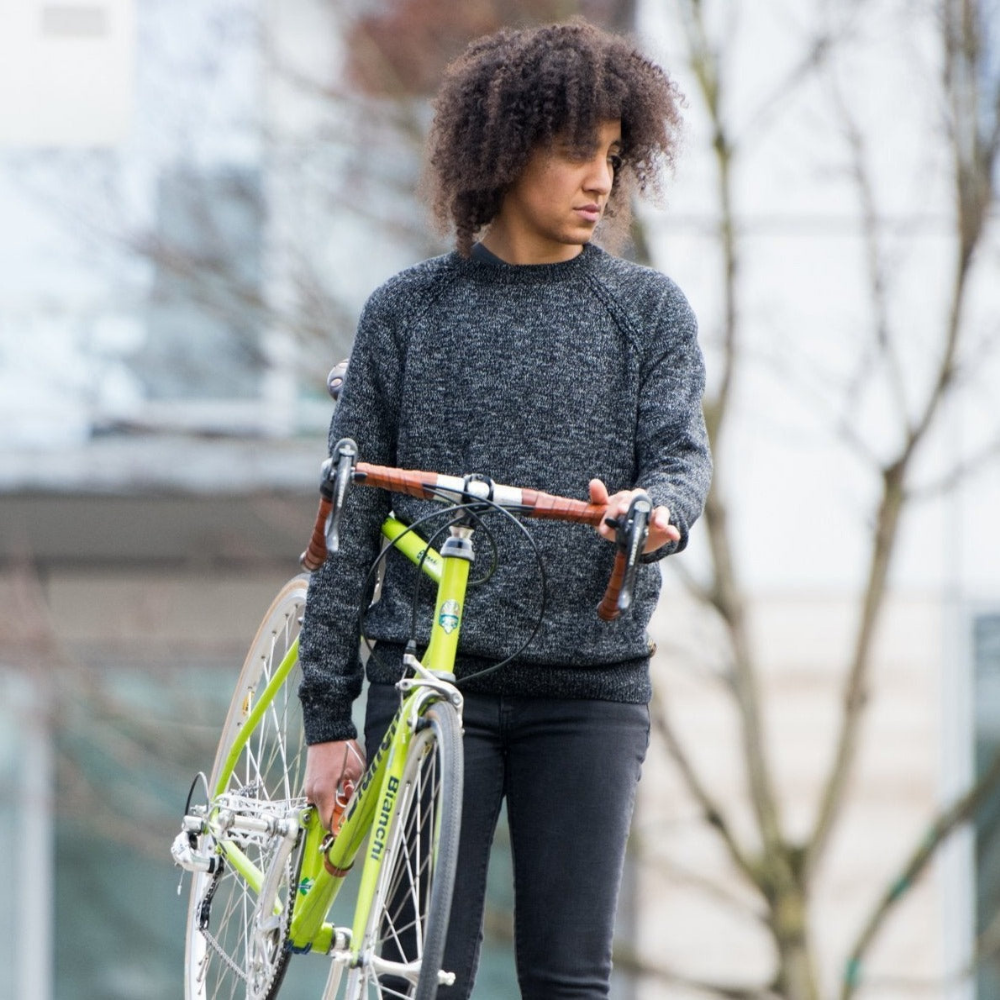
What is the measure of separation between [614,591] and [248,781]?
47.4 inches

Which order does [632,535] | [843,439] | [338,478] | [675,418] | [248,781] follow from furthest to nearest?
[843,439] → [248,781] → [675,418] → [338,478] → [632,535]

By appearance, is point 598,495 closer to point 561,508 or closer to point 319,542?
point 561,508

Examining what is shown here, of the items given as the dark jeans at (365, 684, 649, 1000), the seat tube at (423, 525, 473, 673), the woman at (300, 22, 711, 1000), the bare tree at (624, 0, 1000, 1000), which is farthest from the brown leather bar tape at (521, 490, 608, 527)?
the bare tree at (624, 0, 1000, 1000)

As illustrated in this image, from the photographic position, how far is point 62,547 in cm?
871

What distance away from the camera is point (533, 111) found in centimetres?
281

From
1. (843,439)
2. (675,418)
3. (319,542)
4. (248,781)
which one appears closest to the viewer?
(319,542)

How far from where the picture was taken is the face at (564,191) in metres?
2.82

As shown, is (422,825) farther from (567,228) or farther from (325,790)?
(567,228)

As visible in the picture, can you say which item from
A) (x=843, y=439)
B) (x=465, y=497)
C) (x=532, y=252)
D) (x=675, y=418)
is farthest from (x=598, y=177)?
(x=843, y=439)

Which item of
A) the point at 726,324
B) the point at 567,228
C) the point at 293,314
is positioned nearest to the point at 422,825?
the point at 567,228

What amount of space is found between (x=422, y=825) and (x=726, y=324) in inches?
149

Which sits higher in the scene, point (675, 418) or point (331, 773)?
point (675, 418)

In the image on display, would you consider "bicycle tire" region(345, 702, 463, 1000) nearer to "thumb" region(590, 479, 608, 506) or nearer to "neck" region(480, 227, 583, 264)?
"thumb" region(590, 479, 608, 506)

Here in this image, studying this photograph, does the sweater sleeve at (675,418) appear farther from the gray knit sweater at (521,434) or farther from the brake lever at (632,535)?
the brake lever at (632,535)
